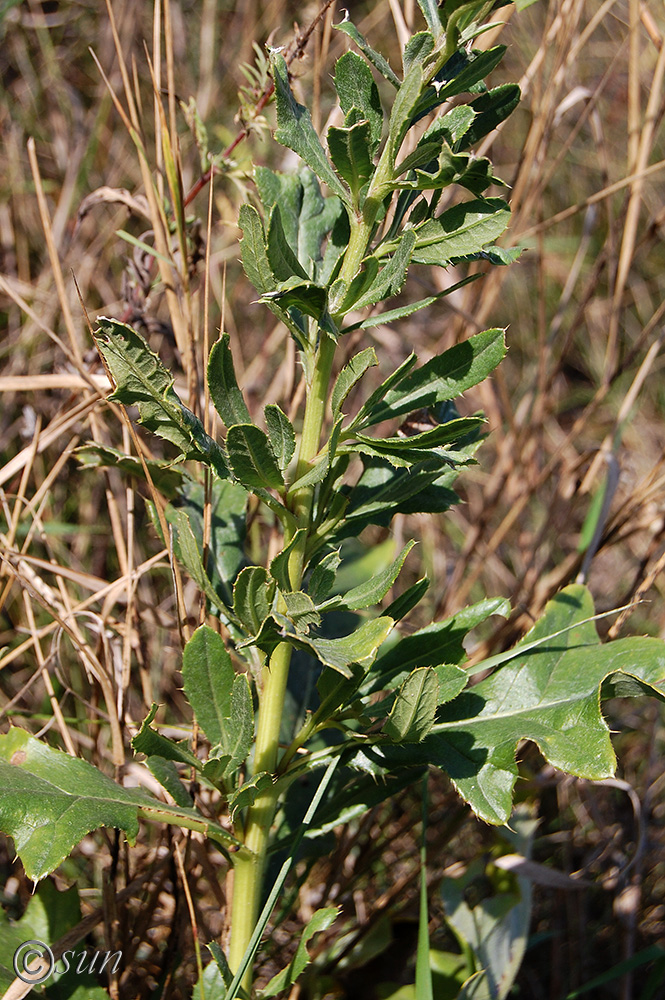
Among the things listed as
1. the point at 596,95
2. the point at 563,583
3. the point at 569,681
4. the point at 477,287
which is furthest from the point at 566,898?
the point at 596,95

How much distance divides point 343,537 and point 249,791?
360 millimetres

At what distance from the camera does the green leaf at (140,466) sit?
1.22m

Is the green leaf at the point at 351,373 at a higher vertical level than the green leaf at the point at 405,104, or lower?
lower

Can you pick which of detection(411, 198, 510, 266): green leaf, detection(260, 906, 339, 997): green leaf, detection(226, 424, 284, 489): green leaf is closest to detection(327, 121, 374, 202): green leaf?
detection(411, 198, 510, 266): green leaf

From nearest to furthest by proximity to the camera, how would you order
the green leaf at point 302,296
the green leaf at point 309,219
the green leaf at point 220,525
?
the green leaf at point 302,296, the green leaf at point 309,219, the green leaf at point 220,525

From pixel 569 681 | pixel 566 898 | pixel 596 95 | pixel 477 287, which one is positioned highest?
pixel 596 95

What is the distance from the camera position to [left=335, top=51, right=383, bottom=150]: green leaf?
0.97 meters

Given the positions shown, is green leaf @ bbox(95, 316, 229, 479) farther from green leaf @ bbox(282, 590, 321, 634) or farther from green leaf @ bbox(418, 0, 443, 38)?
green leaf @ bbox(418, 0, 443, 38)

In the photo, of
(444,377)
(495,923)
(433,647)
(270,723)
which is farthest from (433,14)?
(495,923)

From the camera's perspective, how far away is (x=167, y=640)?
221 centimetres

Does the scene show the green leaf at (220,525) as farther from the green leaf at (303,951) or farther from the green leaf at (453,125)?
the green leaf at (453,125)

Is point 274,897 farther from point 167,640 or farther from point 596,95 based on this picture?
point 596,95

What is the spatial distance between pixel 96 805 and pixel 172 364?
1.28 meters

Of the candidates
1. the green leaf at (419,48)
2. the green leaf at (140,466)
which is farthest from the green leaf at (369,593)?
the green leaf at (419,48)
